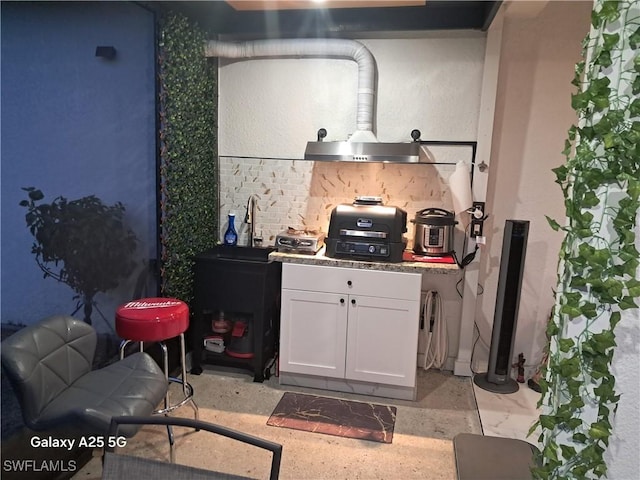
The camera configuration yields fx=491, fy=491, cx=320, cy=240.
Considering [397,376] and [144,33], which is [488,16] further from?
[397,376]

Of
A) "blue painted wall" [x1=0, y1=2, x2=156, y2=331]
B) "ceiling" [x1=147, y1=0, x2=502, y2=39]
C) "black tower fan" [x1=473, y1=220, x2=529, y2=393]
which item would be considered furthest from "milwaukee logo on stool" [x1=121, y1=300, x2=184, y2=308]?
"black tower fan" [x1=473, y1=220, x2=529, y2=393]

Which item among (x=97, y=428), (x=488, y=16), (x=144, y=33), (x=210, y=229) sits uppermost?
(x=488, y=16)

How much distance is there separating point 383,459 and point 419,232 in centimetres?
144

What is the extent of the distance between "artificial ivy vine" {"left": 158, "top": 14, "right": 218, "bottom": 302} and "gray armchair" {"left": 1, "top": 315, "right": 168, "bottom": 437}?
110cm

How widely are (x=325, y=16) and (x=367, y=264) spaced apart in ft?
5.68

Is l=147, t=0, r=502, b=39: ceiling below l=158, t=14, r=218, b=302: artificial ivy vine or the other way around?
the other way around

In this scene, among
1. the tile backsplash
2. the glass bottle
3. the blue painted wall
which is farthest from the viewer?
the glass bottle

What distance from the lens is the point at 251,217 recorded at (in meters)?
3.77

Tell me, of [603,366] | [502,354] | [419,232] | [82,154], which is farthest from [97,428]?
[502,354]

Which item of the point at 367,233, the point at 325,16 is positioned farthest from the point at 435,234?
the point at 325,16

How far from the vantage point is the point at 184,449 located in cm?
258

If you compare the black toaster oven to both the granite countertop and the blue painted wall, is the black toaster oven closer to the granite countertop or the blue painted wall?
the granite countertop

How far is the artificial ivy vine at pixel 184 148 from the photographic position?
3.15 m

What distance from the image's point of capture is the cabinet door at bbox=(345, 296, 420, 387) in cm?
309
